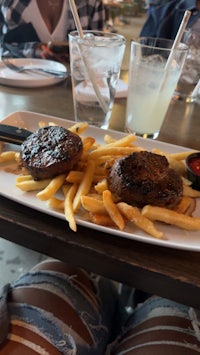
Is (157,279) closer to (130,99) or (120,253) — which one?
(120,253)

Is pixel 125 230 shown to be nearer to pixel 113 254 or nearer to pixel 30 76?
pixel 113 254

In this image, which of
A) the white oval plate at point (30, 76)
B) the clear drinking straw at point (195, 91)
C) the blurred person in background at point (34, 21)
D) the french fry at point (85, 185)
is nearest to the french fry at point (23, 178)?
the french fry at point (85, 185)

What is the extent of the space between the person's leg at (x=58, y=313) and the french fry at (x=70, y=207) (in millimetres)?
312

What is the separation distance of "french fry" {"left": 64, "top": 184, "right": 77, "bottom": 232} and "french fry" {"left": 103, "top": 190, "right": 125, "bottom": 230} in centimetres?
6

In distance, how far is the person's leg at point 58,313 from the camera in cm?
72

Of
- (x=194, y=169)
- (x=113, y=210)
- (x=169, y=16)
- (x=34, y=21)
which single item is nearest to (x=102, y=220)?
(x=113, y=210)

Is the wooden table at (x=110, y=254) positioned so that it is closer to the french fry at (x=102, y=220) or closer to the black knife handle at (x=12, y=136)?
the french fry at (x=102, y=220)

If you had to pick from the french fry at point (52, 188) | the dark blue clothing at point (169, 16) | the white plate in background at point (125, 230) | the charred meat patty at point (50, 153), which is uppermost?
the dark blue clothing at point (169, 16)

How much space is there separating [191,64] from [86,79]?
551 mm

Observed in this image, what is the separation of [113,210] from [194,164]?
0.28 meters

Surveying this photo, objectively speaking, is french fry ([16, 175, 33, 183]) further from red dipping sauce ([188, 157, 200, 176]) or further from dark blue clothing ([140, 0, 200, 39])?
dark blue clothing ([140, 0, 200, 39])

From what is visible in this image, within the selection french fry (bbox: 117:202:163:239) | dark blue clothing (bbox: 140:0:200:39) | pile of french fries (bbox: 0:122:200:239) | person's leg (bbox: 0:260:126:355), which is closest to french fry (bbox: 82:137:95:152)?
pile of french fries (bbox: 0:122:200:239)

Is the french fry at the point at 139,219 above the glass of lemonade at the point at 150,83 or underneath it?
underneath

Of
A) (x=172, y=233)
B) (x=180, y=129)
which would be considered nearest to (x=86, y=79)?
(x=180, y=129)
